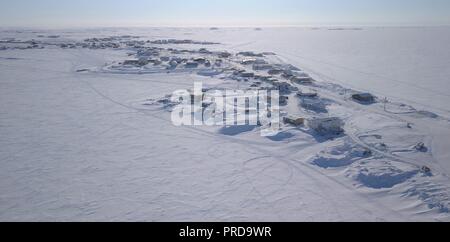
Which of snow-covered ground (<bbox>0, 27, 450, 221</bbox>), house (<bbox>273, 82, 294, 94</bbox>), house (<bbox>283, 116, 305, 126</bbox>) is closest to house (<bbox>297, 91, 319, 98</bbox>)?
snow-covered ground (<bbox>0, 27, 450, 221</bbox>)

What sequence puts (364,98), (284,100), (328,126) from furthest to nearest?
(364,98) → (284,100) → (328,126)

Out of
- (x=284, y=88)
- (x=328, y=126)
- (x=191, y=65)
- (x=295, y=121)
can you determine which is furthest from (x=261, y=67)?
(x=328, y=126)

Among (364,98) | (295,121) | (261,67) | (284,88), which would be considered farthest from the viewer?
(261,67)

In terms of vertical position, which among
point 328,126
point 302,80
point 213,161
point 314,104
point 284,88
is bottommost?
point 213,161

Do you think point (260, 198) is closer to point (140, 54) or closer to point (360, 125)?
point (360, 125)

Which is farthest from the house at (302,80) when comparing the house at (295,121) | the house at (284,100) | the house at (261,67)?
the house at (295,121)

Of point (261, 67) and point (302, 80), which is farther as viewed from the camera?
point (261, 67)

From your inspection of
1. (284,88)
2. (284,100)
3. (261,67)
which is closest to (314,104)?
(284,100)

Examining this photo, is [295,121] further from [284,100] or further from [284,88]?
[284,88]

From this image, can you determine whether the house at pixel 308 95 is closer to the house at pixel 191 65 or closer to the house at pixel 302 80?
the house at pixel 302 80

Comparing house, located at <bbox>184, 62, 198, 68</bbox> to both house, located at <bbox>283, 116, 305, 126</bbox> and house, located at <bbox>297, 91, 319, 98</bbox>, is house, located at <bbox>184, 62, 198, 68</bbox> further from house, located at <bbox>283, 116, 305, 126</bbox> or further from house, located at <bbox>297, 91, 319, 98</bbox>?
house, located at <bbox>283, 116, 305, 126</bbox>

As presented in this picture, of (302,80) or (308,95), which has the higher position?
(302,80)
